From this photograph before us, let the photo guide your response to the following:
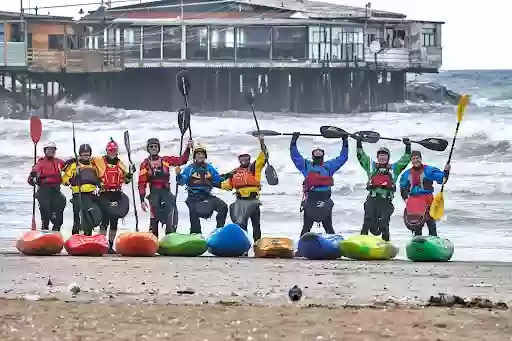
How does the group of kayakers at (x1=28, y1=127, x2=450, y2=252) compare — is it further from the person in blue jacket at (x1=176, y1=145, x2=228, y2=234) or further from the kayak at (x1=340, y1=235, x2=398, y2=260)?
the kayak at (x1=340, y1=235, x2=398, y2=260)

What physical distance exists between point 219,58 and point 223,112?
224 cm

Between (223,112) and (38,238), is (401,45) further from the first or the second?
(38,238)

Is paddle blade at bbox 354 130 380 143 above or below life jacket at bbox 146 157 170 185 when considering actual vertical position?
above

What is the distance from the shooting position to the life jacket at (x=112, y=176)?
13.3 meters

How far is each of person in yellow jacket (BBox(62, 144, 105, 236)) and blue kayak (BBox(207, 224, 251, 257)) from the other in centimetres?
133

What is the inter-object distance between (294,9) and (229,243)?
4299cm

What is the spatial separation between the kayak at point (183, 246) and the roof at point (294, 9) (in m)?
41.3

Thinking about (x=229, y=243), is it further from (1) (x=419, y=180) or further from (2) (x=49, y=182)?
(2) (x=49, y=182)

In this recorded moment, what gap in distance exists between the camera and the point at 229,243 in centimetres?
1275

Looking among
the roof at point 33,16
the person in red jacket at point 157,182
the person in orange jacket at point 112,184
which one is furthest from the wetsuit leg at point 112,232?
the roof at point 33,16

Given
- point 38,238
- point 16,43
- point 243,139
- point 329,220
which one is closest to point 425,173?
point 329,220

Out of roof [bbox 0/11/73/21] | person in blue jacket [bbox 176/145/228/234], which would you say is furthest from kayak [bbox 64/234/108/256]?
roof [bbox 0/11/73/21]

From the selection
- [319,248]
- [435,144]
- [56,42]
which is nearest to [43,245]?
[319,248]

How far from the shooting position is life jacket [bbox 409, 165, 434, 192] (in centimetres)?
1329
